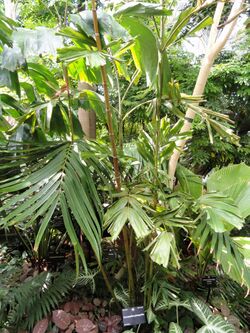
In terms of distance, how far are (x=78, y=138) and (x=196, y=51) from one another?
2126 millimetres

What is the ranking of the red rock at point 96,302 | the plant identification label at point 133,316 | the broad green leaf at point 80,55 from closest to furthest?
1. the broad green leaf at point 80,55
2. the plant identification label at point 133,316
3. the red rock at point 96,302

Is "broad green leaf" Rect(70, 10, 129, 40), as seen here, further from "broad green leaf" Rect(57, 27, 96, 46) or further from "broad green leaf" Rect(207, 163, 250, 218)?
"broad green leaf" Rect(207, 163, 250, 218)

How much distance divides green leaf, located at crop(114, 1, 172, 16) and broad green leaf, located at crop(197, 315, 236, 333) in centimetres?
120

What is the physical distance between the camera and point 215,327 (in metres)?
1.18

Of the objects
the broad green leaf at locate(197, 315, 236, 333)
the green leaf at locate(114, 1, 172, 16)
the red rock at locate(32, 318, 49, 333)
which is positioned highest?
the green leaf at locate(114, 1, 172, 16)

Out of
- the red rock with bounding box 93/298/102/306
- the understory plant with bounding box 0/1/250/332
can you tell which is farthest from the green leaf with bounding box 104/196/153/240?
the red rock with bounding box 93/298/102/306

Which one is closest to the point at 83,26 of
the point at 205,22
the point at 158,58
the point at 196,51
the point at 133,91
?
the point at 158,58

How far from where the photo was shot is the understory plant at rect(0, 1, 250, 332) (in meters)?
0.95

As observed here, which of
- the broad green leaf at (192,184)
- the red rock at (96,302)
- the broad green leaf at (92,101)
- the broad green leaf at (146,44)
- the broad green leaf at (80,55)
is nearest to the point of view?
the broad green leaf at (80,55)

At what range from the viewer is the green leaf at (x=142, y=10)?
934 mm

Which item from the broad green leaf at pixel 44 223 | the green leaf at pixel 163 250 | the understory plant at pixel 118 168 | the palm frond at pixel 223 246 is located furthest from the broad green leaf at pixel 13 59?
the palm frond at pixel 223 246

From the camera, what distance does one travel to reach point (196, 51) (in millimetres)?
2945

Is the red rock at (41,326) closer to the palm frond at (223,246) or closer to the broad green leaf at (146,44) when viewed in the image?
the palm frond at (223,246)

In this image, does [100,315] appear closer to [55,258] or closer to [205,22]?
[55,258]
